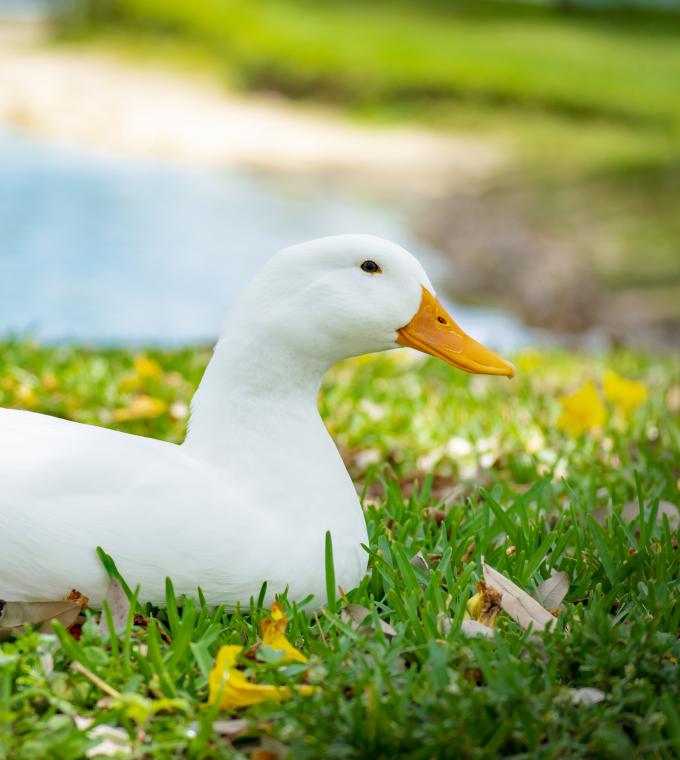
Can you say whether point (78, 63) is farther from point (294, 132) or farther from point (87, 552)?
point (87, 552)

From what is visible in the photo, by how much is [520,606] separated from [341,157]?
12226 millimetres

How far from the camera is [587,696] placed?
169 centimetres

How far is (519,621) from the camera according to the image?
1969 mm

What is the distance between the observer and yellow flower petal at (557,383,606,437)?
3203 millimetres

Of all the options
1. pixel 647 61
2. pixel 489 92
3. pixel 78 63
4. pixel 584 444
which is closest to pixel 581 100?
pixel 489 92

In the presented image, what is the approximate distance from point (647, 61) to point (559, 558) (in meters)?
19.9

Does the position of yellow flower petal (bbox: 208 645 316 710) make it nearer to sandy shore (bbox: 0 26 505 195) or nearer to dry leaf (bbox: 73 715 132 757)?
dry leaf (bbox: 73 715 132 757)

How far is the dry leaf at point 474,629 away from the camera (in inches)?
74.4

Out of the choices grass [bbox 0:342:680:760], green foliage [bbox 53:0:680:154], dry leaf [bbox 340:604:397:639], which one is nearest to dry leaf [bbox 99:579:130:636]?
grass [bbox 0:342:680:760]

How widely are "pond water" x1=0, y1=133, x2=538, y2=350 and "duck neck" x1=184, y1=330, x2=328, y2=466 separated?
5424 mm

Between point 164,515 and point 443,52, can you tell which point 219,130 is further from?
point 164,515

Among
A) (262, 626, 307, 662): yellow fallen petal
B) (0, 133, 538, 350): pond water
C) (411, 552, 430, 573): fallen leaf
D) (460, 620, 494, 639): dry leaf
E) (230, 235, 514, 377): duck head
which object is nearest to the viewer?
(262, 626, 307, 662): yellow fallen petal

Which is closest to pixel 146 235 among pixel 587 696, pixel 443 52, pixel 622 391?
pixel 622 391

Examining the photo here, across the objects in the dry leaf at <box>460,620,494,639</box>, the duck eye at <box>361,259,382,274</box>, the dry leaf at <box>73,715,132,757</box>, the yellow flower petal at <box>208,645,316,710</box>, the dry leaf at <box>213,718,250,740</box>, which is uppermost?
the duck eye at <box>361,259,382,274</box>
